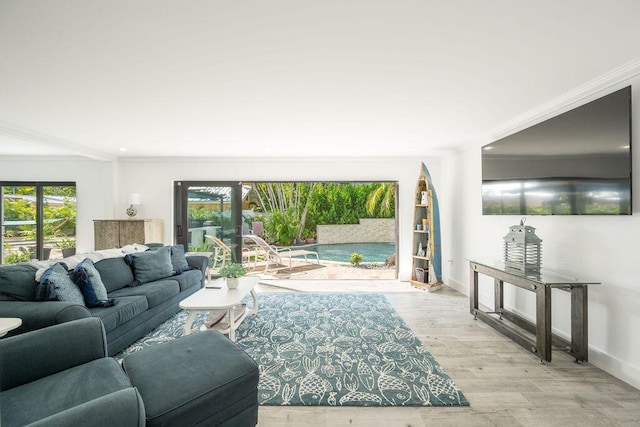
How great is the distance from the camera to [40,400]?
1316 millimetres

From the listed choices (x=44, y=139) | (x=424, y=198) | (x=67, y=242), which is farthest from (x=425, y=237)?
(x=67, y=242)

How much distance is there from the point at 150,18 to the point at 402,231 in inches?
191

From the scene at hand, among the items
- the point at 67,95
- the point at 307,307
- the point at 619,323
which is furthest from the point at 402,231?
the point at 67,95

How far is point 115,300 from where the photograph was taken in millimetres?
2760

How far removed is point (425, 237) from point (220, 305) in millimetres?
3887

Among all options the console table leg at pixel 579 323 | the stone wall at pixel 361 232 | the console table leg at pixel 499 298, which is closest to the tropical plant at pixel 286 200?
the stone wall at pixel 361 232

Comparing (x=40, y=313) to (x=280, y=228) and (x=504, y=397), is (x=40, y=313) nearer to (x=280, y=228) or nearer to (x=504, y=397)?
(x=504, y=397)

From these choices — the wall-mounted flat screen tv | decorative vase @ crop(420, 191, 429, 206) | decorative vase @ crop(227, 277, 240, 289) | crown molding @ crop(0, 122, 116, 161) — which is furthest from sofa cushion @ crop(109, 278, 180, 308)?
the wall-mounted flat screen tv

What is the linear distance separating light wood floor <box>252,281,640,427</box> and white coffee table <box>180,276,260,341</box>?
103 centimetres

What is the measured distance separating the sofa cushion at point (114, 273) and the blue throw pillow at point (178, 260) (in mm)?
604

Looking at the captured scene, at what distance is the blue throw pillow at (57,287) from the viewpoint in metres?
2.32

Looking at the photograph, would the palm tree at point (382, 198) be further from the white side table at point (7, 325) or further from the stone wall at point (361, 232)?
the white side table at point (7, 325)

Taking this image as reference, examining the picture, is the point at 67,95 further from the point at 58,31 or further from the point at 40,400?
the point at 40,400

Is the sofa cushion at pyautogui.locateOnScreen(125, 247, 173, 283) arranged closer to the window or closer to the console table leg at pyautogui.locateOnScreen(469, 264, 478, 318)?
the window
